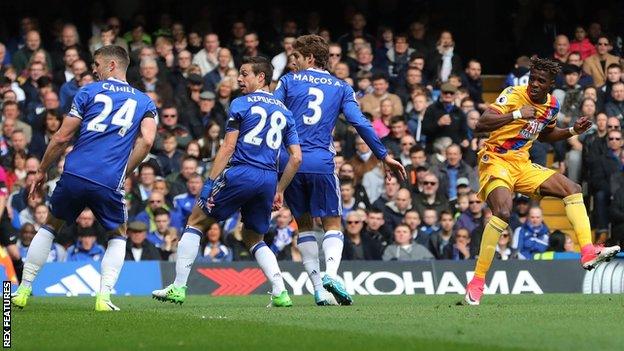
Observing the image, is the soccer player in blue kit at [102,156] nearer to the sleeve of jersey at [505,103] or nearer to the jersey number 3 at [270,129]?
the jersey number 3 at [270,129]

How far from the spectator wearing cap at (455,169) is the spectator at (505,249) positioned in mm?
1471

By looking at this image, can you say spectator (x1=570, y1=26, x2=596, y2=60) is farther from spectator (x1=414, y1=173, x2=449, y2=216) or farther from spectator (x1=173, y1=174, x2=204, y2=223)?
spectator (x1=173, y1=174, x2=204, y2=223)

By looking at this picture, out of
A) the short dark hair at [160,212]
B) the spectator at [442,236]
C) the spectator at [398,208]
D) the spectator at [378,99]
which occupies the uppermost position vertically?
the spectator at [378,99]

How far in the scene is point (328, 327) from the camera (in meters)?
11.2

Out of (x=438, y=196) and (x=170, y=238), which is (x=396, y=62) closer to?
(x=438, y=196)

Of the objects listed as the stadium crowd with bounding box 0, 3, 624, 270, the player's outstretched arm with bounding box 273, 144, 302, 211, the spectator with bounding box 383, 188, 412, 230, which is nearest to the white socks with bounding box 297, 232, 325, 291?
the player's outstretched arm with bounding box 273, 144, 302, 211

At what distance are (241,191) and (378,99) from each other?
10383mm

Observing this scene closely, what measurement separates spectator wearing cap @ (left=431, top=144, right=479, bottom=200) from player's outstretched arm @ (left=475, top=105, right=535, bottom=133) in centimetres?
854

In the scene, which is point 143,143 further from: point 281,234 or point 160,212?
point 281,234

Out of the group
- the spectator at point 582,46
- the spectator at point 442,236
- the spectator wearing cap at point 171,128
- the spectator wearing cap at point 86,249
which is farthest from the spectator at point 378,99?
the spectator wearing cap at point 86,249

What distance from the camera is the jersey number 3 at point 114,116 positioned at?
12.9 meters

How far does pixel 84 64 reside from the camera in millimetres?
22656

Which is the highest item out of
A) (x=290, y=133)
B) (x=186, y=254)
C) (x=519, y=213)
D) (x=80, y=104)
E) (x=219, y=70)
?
(x=80, y=104)

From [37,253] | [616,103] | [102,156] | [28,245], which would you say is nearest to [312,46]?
[102,156]
